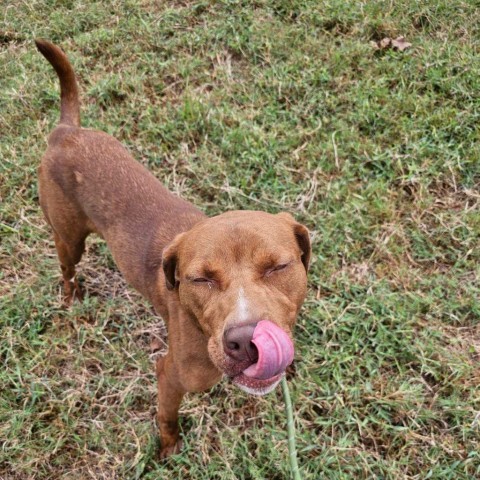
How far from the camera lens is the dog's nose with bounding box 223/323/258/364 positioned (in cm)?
237

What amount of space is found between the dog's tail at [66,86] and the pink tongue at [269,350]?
2.57m

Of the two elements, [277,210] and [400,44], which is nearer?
[277,210]

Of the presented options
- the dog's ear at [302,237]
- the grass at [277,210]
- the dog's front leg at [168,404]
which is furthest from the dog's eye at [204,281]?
the grass at [277,210]

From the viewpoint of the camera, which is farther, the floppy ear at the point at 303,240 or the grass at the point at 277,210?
the grass at the point at 277,210

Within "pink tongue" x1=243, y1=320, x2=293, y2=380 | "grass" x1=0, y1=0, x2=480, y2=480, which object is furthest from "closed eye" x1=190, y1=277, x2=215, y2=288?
"grass" x1=0, y1=0, x2=480, y2=480

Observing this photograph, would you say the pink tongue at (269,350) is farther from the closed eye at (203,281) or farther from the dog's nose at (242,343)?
the closed eye at (203,281)

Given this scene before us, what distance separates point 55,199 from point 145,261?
867 mm

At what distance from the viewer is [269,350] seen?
229 cm

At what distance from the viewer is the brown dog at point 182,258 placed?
2518mm

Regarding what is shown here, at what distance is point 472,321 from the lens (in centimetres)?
427

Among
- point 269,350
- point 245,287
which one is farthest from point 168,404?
point 269,350

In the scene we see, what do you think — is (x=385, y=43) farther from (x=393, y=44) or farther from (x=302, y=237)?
(x=302, y=237)

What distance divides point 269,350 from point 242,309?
0.27 meters

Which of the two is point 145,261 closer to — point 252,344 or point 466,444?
point 252,344
